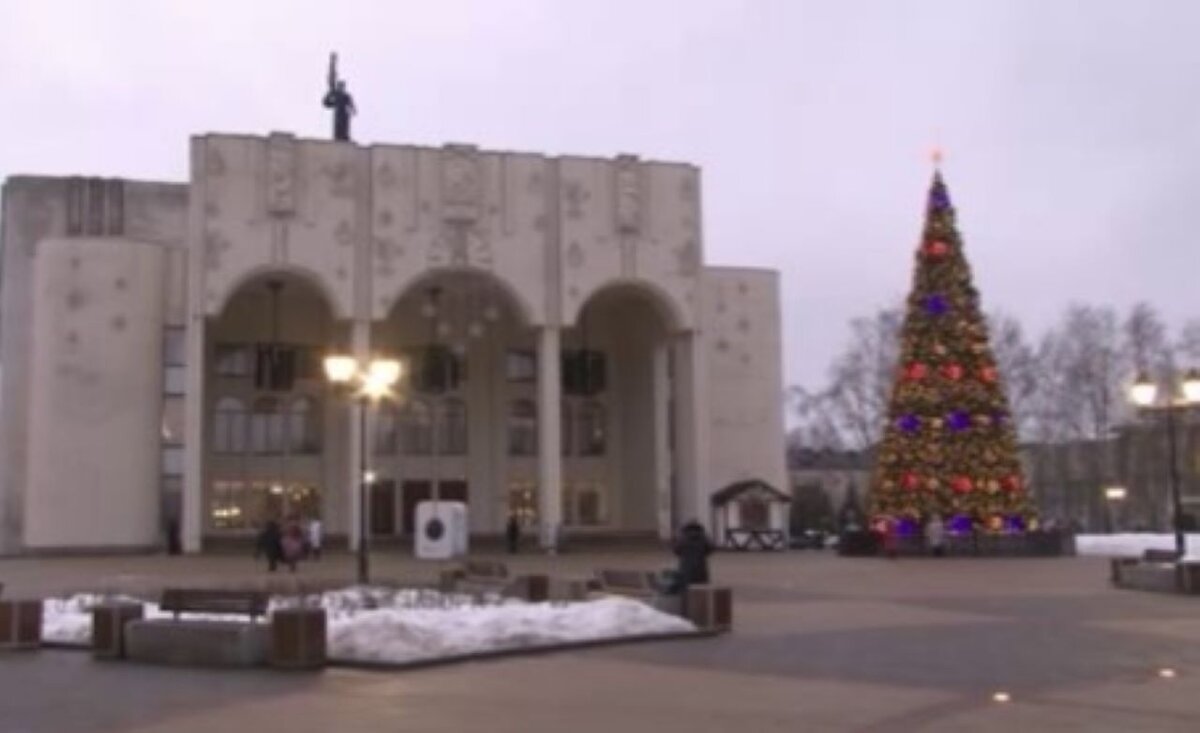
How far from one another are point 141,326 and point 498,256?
42.6ft

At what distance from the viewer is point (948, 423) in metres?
43.3

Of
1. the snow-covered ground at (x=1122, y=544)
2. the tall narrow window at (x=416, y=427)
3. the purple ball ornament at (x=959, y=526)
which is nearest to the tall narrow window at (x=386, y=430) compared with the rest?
the tall narrow window at (x=416, y=427)

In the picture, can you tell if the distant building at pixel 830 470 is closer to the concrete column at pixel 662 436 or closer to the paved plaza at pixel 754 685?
the concrete column at pixel 662 436

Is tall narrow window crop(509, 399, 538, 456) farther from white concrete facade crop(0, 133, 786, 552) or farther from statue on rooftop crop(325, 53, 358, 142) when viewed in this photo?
statue on rooftop crop(325, 53, 358, 142)

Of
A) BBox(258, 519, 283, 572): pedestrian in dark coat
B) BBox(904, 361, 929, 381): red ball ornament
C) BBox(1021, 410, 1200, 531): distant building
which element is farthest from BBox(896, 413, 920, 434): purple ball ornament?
BBox(1021, 410, 1200, 531): distant building

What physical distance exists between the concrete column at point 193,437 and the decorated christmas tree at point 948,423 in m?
23.7

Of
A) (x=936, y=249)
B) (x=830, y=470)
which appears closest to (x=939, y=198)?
(x=936, y=249)

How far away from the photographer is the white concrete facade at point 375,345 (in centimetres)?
5366

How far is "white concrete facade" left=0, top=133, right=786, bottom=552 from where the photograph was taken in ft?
176

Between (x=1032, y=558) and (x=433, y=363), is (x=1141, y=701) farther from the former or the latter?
(x=433, y=363)

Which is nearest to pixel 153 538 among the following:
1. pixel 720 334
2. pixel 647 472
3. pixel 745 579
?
pixel 647 472

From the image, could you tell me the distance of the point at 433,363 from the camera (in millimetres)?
61688

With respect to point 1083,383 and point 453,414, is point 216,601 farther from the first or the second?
point 1083,383

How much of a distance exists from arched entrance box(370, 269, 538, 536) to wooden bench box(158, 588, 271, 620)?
43.9 m
